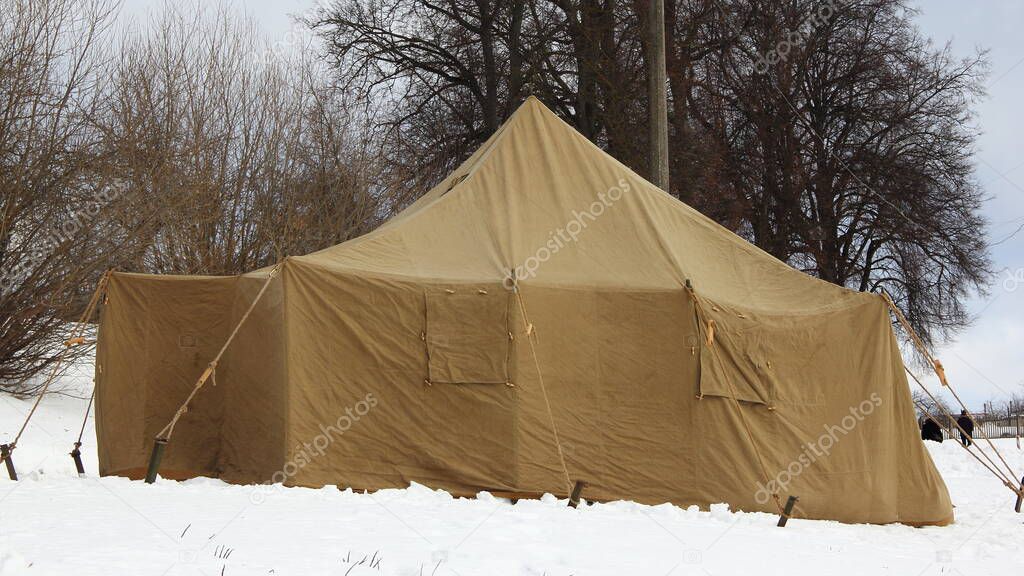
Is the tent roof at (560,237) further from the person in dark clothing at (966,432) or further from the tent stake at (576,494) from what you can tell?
the person in dark clothing at (966,432)

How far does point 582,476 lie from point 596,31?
44.9 feet

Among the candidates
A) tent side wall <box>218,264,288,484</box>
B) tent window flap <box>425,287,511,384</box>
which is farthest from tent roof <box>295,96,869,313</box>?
tent side wall <box>218,264,288,484</box>

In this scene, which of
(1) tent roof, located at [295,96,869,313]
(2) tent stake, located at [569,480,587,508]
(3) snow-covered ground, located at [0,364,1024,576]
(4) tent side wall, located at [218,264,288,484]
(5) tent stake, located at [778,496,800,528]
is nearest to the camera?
(3) snow-covered ground, located at [0,364,1024,576]

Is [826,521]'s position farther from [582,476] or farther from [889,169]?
[889,169]

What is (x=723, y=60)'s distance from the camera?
77.2ft

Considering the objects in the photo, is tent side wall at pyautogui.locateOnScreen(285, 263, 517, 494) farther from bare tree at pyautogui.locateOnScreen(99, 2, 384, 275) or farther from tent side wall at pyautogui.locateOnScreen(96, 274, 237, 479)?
bare tree at pyautogui.locateOnScreen(99, 2, 384, 275)

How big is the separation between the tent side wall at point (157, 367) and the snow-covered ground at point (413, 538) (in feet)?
3.44

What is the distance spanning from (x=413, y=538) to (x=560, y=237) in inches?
153

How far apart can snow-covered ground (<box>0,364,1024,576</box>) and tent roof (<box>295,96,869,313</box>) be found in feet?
6.31

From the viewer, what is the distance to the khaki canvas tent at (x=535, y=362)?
835cm

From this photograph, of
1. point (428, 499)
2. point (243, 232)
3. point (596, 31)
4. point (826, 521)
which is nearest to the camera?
point (428, 499)

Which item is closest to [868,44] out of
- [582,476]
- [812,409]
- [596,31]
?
[596,31]

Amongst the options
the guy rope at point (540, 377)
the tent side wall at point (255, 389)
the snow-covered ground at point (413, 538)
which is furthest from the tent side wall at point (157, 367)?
the guy rope at point (540, 377)

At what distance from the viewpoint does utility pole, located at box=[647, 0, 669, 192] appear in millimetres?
12828
